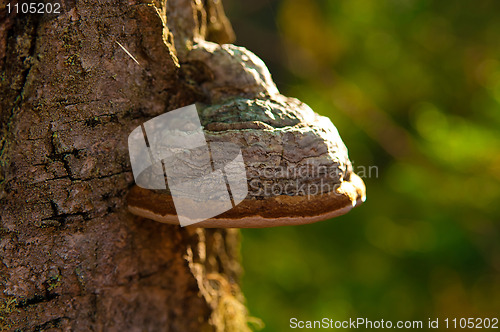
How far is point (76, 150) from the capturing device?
1039mm

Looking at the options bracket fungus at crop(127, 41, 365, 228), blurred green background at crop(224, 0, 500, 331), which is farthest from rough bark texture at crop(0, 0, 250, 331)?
blurred green background at crop(224, 0, 500, 331)

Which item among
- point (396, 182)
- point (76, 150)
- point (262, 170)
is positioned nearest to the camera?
point (262, 170)

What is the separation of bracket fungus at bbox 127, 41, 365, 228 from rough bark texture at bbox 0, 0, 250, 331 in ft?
0.41

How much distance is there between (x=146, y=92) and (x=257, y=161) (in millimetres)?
411

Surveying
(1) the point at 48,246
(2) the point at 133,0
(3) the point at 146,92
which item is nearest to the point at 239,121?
Result: (3) the point at 146,92

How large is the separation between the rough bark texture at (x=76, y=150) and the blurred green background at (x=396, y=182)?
1.84 meters

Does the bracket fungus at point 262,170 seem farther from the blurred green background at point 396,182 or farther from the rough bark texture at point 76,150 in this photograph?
the blurred green background at point 396,182

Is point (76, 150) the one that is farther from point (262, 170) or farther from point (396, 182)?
point (396, 182)

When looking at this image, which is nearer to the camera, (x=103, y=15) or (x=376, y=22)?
(x=103, y=15)

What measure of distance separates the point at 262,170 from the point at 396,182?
2.16m

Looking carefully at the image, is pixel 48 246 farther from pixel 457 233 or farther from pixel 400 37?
pixel 400 37

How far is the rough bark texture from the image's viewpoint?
1.01m

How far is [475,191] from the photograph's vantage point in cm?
251


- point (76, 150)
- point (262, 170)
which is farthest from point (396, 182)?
point (76, 150)
